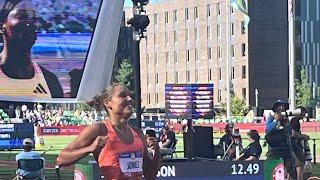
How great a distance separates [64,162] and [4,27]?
882 inches

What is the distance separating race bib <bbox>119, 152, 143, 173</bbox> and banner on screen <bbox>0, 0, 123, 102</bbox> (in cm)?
2200

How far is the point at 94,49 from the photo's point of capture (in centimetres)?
2766

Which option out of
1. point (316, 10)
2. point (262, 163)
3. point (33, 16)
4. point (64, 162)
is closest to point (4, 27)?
point (33, 16)

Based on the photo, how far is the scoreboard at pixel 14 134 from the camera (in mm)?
31156

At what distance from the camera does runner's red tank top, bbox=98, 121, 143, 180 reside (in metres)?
4.90

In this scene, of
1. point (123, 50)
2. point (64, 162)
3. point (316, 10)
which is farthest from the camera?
point (123, 50)

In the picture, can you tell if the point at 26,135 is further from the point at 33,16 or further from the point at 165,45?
the point at 165,45

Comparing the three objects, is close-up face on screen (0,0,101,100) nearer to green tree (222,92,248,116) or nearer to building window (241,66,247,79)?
green tree (222,92,248,116)

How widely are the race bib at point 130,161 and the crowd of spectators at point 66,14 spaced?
2239 centimetres

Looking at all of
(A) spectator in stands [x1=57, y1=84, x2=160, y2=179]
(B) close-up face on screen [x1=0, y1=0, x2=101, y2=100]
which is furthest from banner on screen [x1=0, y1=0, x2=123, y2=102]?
(A) spectator in stands [x1=57, y1=84, x2=160, y2=179]

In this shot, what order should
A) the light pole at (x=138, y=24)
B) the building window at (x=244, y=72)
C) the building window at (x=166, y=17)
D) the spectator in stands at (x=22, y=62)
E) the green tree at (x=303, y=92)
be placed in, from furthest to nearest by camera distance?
1. the building window at (x=166, y=17)
2. the building window at (x=244, y=72)
3. the green tree at (x=303, y=92)
4. the spectator in stands at (x=22, y=62)
5. the light pole at (x=138, y=24)

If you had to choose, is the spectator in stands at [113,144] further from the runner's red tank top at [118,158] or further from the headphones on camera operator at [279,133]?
the headphones on camera operator at [279,133]

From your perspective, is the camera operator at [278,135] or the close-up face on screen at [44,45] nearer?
the camera operator at [278,135]

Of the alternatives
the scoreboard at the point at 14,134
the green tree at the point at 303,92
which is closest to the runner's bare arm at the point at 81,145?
the scoreboard at the point at 14,134
